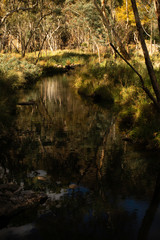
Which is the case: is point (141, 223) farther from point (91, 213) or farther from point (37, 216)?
point (37, 216)

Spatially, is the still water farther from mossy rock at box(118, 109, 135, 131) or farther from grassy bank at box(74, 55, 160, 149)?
grassy bank at box(74, 55, 160, 149)

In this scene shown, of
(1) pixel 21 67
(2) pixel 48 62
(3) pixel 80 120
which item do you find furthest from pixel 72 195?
(2) pixel 48 62

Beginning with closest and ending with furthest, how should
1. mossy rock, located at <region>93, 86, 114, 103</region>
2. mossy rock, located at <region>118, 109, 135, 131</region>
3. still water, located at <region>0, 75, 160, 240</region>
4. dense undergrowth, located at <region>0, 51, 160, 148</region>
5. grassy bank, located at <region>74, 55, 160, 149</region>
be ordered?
still water, located at <region>0, 75, 160, 240</region> < grassy bank, located at <region>74, 55, 160, 149</region> < dense undergrowth, located at <region>0, 51, 160, 148</region> < mossy rock, located at <region>118, 109, 135, 131</region> < mossy rock, located at <region>93, 86, 114, 103</region>

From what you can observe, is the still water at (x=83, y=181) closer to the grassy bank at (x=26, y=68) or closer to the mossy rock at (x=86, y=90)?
the mossy rock at (x=86, y=90)

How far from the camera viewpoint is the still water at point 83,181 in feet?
17.2

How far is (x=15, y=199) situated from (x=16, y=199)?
0.08 feet

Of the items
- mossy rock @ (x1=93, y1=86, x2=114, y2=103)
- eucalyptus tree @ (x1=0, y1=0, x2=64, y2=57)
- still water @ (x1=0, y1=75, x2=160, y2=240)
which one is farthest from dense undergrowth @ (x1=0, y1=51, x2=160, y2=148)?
eucalyptus tree @ (x1=0, y1=0, x2=64, y2=57)

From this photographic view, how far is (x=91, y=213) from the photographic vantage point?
224 inches

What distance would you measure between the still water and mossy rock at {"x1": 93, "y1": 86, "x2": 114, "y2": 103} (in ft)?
14.2

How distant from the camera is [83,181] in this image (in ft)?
23.4

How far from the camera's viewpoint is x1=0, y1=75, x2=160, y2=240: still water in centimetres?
525

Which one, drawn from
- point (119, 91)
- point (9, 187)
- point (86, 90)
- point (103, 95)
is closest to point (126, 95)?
point (119, 91)

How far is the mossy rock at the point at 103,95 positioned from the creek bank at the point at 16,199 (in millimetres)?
11511

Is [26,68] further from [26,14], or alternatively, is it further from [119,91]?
[26,14]
